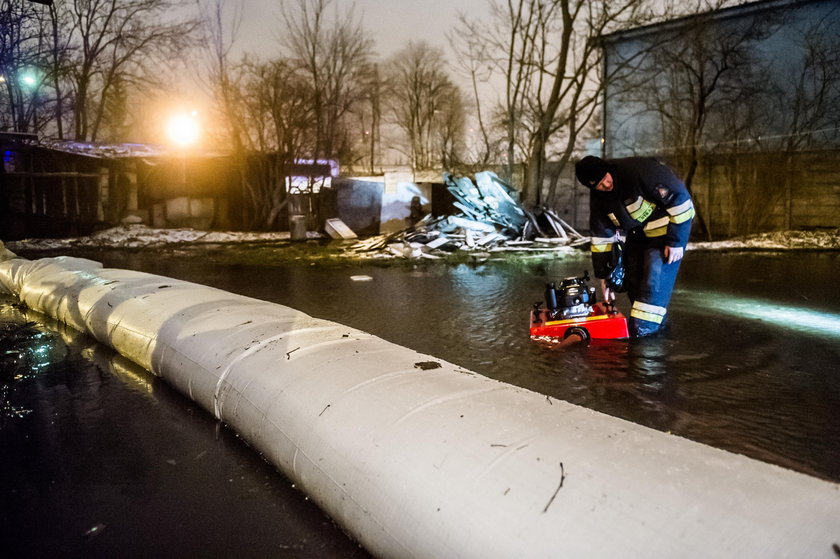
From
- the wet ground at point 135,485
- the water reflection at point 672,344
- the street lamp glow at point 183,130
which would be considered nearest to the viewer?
the wet ground at point 135,485

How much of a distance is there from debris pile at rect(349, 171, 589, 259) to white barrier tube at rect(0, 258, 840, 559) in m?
9.34

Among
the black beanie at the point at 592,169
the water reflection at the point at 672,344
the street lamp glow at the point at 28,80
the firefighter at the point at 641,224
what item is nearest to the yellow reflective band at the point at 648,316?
the firefighter at the point at 641,224

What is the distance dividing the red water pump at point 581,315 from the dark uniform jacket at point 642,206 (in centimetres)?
34

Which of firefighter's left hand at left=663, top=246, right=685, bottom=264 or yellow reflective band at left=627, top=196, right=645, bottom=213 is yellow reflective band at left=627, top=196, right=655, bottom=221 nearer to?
yellow reflective band at left=627, top=196, right=645, bottom=213

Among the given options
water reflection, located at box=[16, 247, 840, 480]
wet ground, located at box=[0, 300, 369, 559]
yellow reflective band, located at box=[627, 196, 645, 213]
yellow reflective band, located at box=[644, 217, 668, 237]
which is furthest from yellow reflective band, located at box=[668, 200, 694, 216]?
wet ground, located at box=[0, 300, 369, 559]

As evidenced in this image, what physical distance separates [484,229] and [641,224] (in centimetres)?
874

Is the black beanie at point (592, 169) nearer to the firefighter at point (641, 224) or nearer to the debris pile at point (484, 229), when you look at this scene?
the firefighter at point (641, 224)

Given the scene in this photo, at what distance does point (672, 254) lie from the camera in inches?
168

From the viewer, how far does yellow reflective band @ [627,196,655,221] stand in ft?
13.8

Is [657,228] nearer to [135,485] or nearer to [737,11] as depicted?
[135,485]

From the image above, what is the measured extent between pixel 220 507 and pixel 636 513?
153 cm

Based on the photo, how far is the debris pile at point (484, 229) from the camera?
12.4 m

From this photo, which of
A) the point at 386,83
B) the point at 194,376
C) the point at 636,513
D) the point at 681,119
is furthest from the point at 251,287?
the point at 386,83

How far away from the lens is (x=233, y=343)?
9.63ft
